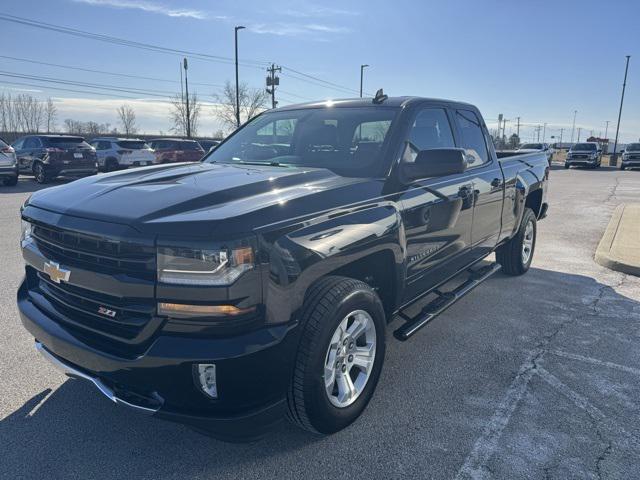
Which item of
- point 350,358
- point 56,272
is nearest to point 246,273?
point 350,358

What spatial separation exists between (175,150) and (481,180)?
18861 millimetres

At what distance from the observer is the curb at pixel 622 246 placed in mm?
6348

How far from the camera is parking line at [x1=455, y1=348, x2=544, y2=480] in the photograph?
2.44m

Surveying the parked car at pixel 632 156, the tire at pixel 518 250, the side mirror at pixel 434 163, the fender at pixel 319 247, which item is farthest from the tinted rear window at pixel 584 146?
the fender at pixel 319 247

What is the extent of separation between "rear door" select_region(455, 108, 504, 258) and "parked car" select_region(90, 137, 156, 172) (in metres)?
19.2

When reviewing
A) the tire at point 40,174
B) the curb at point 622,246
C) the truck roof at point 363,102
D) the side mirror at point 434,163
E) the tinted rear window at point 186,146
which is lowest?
the curb at point 622,246

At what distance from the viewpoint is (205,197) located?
2.45 metres

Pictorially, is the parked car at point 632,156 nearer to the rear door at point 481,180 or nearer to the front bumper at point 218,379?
the rear door at point 481,180

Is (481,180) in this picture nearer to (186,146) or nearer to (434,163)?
(434,163)

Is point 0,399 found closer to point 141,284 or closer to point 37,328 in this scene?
point 37,328

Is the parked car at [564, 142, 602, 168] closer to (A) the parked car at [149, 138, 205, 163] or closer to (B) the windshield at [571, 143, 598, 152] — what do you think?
(B) the windshield at [571, 143, 598, 152]

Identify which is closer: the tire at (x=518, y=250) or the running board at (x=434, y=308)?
the running board at (x=434, y=308)

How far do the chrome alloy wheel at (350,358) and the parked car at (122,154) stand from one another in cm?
2066

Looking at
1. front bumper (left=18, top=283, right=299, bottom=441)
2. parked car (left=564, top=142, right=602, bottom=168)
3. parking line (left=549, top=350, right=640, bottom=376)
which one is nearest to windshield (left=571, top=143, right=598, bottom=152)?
parked car (left=564, top=142, right=602, bottom=168)
